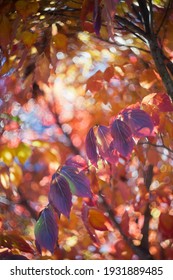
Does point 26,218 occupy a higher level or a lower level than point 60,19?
lower

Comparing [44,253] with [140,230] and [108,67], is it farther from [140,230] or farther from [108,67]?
[108,67]

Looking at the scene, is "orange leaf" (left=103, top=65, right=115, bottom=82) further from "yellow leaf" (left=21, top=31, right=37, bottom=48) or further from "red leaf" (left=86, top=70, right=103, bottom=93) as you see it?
"yellow leaf" (left=21, top=31, right=37, bottom=48)

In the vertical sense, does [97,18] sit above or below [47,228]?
above

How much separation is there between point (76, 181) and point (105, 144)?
0.36 feet

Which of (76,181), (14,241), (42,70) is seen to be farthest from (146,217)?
(42,70)

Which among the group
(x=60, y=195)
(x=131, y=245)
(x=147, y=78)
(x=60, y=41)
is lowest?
(x=131, y=245)

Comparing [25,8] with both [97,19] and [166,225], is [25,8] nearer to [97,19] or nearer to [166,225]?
[97,19]

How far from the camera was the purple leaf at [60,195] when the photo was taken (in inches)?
32.2

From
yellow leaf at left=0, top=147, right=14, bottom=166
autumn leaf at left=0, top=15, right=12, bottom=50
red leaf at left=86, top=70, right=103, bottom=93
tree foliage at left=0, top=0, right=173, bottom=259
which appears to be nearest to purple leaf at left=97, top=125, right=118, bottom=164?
tree foliage at left=0, top=0, right=173, bottom=259

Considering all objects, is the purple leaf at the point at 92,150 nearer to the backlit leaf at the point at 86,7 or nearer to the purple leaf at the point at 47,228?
the purple leaf at the point at 47,228

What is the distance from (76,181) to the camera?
83 cm

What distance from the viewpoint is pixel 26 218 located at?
874 millimetres
